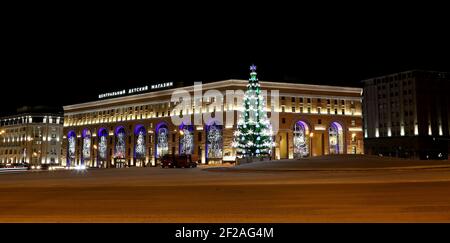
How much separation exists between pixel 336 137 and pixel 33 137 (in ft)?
271

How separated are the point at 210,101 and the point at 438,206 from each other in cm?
7931

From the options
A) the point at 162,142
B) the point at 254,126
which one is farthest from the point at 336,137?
the point at 254,126

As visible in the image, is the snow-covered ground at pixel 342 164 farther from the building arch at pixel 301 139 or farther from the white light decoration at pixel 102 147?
the white light decoration at pixel 102 147

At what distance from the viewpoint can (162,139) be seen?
9838 cm

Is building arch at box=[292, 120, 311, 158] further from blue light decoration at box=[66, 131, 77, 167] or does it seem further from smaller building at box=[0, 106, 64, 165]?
smaller building at box=[0, 106, 64, 165]

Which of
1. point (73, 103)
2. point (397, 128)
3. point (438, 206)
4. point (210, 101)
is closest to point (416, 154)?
point (397, 128)

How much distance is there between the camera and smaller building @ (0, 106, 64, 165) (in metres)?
129

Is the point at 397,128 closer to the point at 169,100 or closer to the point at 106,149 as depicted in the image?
the point at 169,100

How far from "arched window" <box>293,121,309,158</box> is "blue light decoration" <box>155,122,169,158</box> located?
26.2 metres

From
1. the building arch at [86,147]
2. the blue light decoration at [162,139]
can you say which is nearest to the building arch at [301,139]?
the blue light decoration at [162,139]

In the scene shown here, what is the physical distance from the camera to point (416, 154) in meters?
108

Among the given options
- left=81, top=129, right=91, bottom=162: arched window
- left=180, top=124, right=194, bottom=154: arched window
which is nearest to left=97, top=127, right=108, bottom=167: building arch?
left=81, top=129, right=91, bottom=162: arched window

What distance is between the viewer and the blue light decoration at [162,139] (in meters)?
97.1

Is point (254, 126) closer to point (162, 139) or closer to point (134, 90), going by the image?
point (162, 139)
